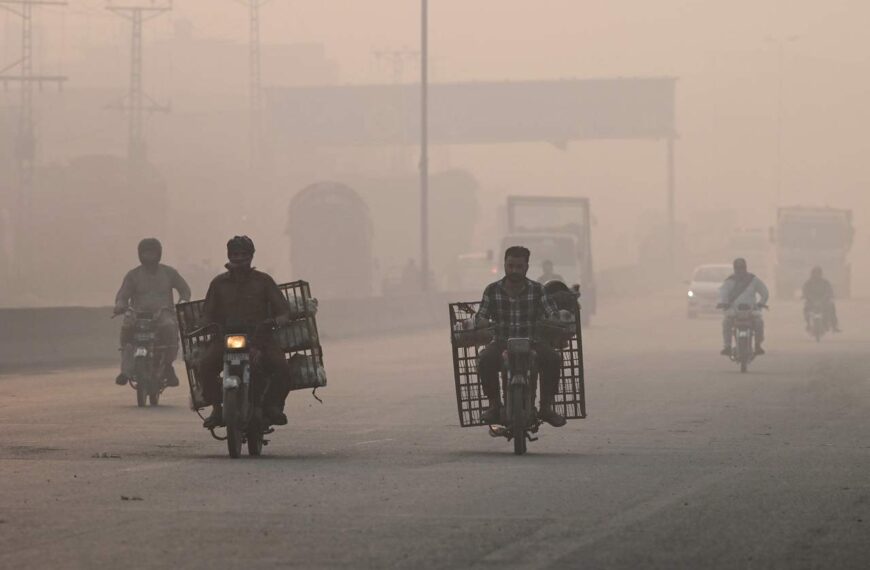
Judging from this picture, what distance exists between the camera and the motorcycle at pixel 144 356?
2155 centimetres

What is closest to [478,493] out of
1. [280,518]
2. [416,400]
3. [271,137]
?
[280,518]

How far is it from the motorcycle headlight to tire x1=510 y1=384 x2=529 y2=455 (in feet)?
6.48

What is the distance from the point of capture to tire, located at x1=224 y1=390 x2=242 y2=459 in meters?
→ 14.1

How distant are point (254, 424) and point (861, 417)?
754 centimetres

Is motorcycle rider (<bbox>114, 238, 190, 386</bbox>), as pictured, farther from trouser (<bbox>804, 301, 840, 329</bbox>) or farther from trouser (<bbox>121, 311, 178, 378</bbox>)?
trouser (<bbox>804, 301, 840, 329</bbox>)

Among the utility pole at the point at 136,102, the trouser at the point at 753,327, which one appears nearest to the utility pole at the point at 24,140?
the utility pole at the point at 136,102

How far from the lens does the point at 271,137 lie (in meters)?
106

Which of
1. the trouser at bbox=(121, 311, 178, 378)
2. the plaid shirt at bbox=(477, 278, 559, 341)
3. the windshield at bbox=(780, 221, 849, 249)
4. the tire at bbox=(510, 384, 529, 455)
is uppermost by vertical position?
the windshield at bbox=(780, 221, 849, 249)

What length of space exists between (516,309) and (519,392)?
0.68m

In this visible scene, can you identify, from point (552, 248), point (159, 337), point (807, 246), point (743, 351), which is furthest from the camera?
point (807, 246)

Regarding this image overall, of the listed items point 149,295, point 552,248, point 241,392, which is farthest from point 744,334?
point 552,248

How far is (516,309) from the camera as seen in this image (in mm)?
15016

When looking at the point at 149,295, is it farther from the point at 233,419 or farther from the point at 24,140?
the point at 24,140

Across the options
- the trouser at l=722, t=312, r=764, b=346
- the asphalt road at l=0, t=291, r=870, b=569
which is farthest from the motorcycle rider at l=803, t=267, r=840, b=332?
the asphalt road at l=0, t=291, r=870, b=569
